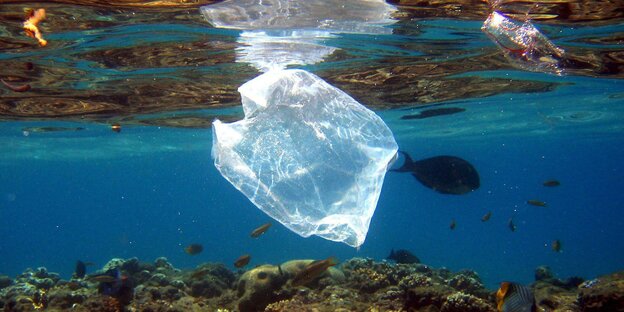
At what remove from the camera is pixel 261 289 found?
9.74 m

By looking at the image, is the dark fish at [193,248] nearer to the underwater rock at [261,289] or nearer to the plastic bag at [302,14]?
the underwater rock at [261,289]

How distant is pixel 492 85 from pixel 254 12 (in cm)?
1141

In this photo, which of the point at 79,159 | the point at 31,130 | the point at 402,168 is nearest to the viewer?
the point at 402,168

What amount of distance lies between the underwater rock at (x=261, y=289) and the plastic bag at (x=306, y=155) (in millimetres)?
4410

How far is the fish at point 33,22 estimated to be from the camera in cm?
849

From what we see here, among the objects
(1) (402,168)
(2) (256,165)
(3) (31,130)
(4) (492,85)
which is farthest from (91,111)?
(4) (492,85)

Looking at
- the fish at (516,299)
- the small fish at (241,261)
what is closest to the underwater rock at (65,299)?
the small fish at (241,261)

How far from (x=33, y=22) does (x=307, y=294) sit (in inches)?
308

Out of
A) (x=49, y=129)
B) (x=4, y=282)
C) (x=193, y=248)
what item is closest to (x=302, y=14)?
(x=193, y=248)

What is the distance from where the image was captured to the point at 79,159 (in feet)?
135

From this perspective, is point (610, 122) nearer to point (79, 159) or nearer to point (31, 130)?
point (31, 130)

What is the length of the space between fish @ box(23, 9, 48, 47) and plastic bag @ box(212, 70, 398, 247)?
4.77 metres

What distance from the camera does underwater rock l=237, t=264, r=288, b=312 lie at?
9719 mm

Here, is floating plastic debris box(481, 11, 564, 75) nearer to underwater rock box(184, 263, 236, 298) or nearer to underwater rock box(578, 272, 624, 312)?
underwater rock box(578, 272, 624, 312)
